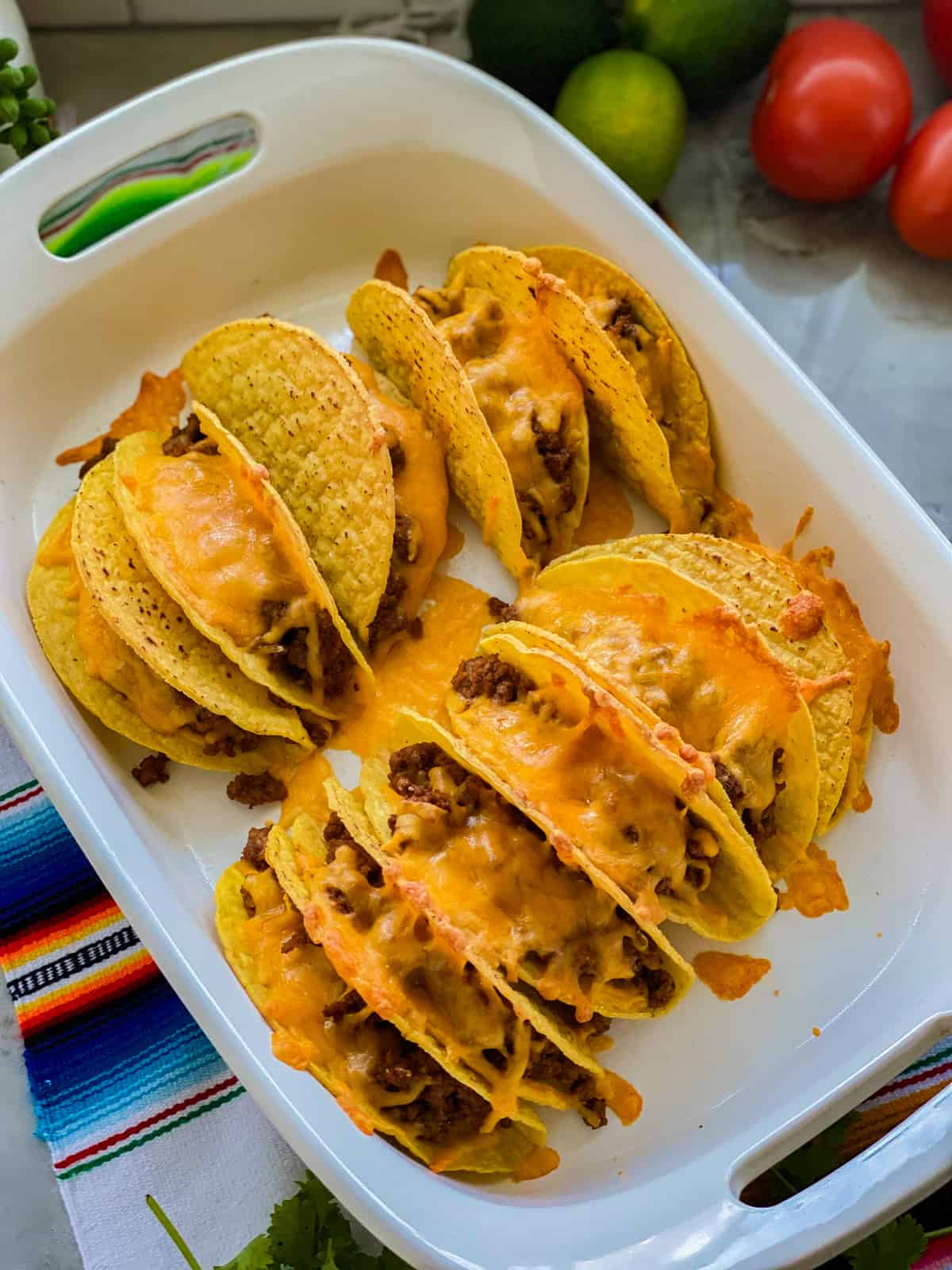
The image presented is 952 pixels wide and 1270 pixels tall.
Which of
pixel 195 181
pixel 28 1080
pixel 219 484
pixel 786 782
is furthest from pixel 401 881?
pixel 195 181

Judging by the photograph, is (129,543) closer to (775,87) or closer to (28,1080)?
(28,1080)

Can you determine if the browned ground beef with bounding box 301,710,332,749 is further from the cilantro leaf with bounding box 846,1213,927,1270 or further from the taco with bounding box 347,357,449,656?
the cilantro leaf with bounding box 846,1213,927,1270

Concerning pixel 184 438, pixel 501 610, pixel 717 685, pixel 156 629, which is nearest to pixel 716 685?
pixel 717 685

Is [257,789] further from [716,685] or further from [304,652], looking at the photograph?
[716,685]

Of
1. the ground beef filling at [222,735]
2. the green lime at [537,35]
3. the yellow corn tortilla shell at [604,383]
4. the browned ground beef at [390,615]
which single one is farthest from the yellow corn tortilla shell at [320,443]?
the green lime at [537,35]

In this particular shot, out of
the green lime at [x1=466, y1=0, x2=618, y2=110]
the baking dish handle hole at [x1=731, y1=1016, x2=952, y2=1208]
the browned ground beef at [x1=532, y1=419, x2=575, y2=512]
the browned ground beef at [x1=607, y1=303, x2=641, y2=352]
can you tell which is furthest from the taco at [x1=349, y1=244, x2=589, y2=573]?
the baking dish handle hole at [x1=731, y1=1016, x2=952, y2=1208]
